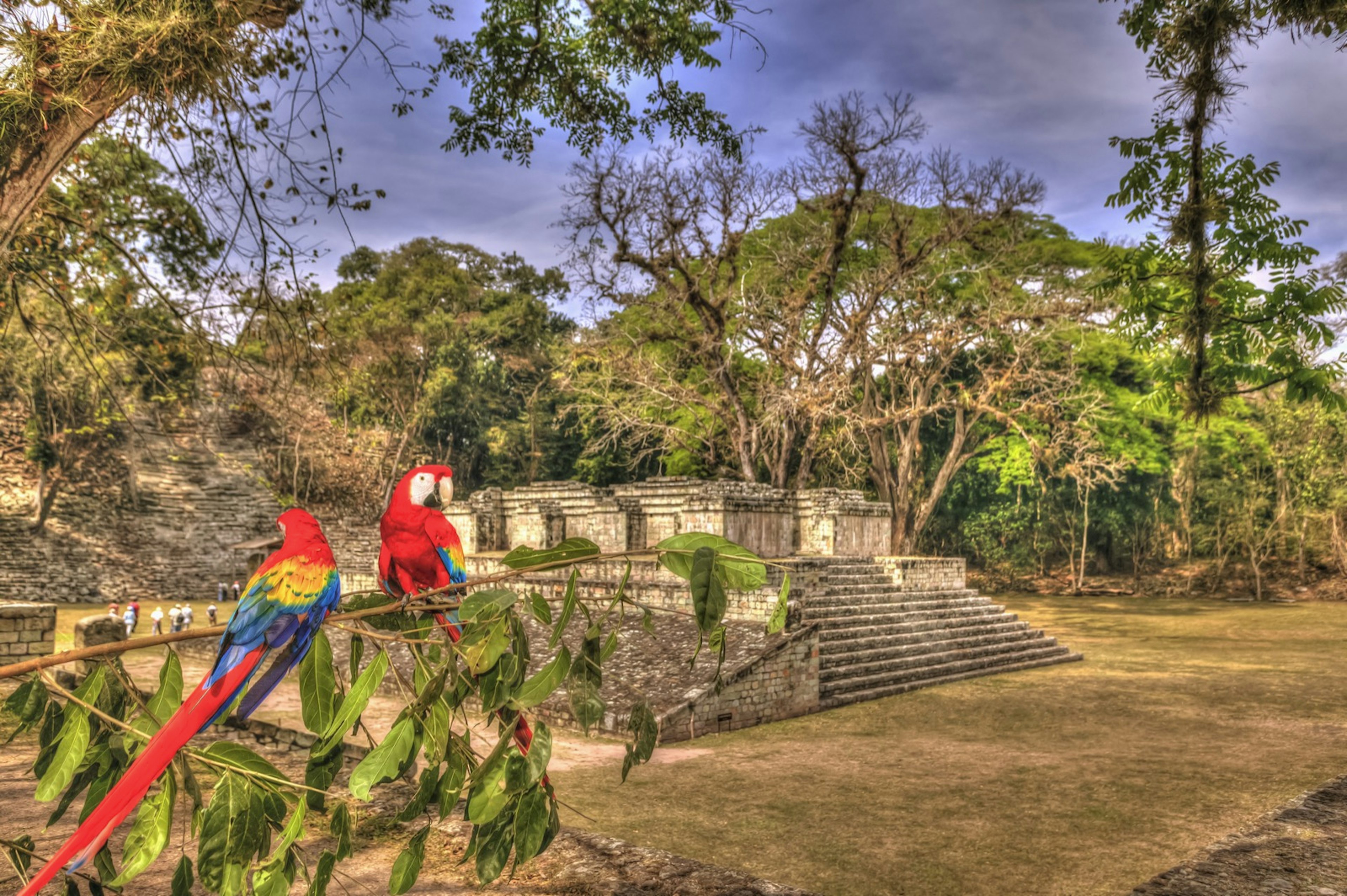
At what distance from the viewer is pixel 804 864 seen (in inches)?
206

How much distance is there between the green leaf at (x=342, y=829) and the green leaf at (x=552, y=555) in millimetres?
563

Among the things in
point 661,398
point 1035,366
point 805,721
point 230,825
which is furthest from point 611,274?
point 230,825

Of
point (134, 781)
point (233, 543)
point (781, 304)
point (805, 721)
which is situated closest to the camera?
point (134, 781)

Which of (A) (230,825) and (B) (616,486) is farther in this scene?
(B) (616,486)

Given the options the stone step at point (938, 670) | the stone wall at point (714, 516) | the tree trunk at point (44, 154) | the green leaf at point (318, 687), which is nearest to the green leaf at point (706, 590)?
the green leaf at point (318, 687)

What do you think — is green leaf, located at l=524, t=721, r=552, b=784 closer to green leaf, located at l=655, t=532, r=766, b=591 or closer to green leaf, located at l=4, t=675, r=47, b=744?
green leaf, located at l=655, t=532, r=766, b=591

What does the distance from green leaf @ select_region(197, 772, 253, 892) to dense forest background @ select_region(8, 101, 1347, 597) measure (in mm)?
11529

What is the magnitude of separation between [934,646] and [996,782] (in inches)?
212

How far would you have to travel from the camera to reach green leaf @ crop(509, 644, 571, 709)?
140 centimetres

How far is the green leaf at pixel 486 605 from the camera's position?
1.40m

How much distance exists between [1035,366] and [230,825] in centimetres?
1915

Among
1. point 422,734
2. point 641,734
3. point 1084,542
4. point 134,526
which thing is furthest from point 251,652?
point 1084,542

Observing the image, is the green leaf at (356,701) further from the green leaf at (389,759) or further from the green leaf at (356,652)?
the green leaf at (356,652)

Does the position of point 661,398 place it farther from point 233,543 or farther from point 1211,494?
point 1211,494
